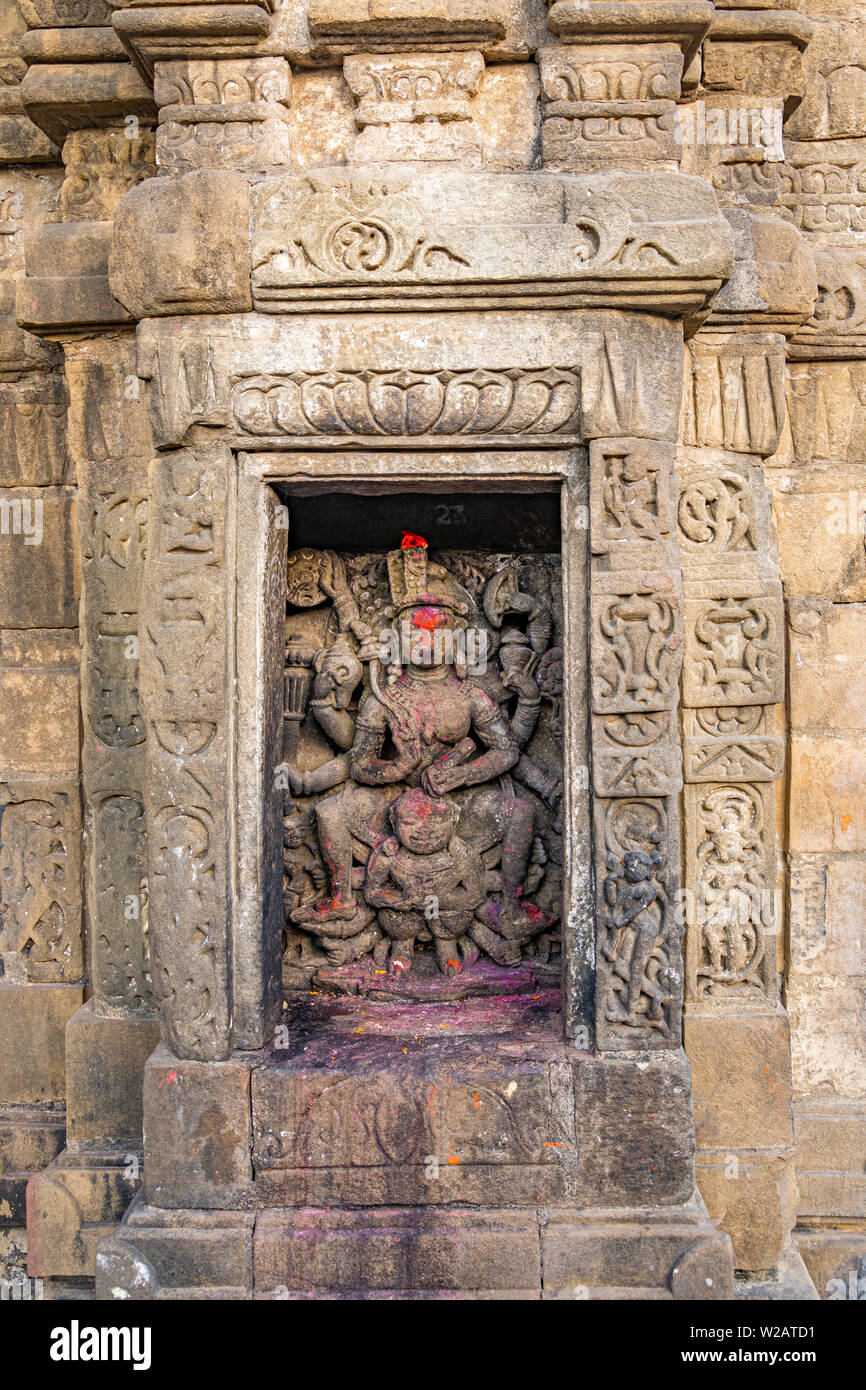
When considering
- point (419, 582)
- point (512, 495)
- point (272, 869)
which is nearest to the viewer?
point (272, 869)

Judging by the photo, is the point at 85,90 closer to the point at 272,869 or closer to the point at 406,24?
the point at 406,24

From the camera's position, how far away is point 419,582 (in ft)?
13.9

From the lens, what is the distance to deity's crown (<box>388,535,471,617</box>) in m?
4.23

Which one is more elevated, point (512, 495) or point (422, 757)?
point (512, 495)

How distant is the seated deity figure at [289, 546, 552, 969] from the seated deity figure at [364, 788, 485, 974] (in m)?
0.08

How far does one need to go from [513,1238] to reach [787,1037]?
1.21 m

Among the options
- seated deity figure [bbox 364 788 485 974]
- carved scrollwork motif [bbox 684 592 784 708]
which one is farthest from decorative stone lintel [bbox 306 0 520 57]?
seated deity figure [bbox 364 788 485 974]

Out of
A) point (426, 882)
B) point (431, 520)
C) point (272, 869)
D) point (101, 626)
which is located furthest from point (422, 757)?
point (101, 626)

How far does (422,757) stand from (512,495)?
1.09m

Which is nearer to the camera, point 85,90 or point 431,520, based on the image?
point 85,90

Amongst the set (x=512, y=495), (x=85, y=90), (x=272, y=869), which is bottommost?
(x=272, y=869)

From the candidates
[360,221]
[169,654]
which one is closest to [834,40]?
[360,221]

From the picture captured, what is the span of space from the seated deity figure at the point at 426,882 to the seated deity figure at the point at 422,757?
0.08 meters

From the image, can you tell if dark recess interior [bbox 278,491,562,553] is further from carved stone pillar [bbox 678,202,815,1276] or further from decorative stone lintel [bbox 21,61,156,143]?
decorative stone lintel [bbox 21,61,156,143]
